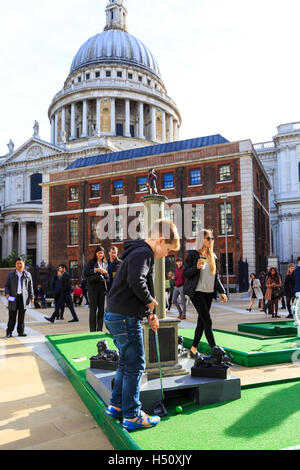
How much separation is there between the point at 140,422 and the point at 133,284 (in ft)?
4.02

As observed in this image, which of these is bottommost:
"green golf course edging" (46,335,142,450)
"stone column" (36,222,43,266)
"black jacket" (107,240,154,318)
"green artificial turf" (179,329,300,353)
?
"green artificial turf" (179,329,300,353)

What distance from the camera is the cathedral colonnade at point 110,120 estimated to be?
2542 inches

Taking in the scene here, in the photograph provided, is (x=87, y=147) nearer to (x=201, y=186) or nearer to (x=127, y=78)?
(x=127, y=78)

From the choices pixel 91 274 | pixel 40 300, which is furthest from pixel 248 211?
pixel 91 274

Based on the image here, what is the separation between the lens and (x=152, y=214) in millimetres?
4910

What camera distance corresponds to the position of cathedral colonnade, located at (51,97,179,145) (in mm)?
64562

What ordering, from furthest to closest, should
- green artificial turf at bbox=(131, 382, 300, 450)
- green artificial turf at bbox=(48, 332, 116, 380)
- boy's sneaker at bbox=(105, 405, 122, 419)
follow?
green artificial turf at bbox=(48, 332, 116, 380), boy's sneaker at bbox=(105, 405, 122, 419), green artificial turf at bbox=(131, 382, 300, 450)

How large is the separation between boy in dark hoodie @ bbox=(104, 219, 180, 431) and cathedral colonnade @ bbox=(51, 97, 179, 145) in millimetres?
61347

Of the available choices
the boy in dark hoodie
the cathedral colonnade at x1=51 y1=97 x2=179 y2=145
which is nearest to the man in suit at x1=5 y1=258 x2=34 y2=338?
the boy in dark hoodie

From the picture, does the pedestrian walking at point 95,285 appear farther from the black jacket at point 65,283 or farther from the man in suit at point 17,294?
the black jacket at point 65,283

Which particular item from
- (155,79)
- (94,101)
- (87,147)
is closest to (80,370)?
(87,147)

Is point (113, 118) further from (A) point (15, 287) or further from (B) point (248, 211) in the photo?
(A) point (15, 287)

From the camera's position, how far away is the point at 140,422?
3.41 meters

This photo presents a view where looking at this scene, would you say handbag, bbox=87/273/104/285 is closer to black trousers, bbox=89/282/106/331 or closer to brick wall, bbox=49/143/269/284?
black trousers, bbox=89/282/106/331
